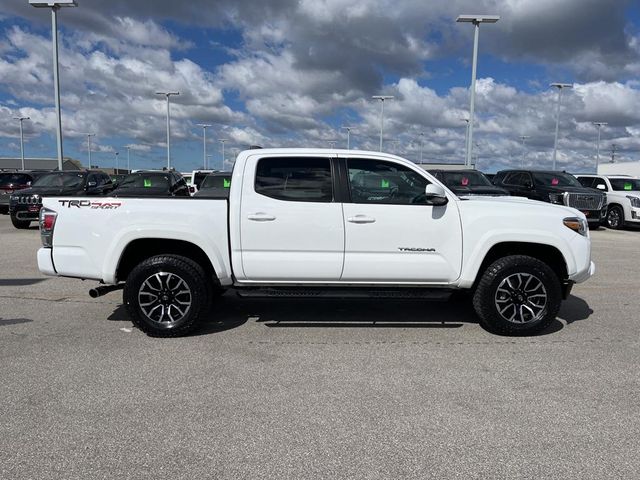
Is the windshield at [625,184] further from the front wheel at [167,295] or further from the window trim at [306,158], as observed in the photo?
the front wheel at [167,295]

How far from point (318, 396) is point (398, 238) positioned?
194 cm

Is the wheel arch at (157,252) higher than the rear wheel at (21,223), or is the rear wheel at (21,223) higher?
the wheel arch at (157,252)

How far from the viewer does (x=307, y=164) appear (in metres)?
5.33

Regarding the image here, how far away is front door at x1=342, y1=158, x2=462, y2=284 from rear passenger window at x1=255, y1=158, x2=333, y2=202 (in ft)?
0.91

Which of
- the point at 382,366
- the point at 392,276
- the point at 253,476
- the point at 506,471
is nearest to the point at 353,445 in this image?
the point at 253,476

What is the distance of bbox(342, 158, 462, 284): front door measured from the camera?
517 cm

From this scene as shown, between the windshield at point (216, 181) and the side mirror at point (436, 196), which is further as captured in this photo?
the windshield at point (216, 181)

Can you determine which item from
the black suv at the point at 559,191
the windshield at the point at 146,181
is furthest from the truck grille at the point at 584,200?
the windshield at the point at 146,181

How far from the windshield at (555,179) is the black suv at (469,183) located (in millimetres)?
1907

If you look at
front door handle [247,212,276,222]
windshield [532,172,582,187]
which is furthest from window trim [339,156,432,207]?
windshield [532,172,582,187]

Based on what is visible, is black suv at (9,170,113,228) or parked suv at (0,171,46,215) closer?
black suv at (9,170,113,228)

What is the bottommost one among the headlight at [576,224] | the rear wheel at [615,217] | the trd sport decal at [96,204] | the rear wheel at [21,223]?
the rear wheel at [21,223]

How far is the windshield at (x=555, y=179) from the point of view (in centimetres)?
1700

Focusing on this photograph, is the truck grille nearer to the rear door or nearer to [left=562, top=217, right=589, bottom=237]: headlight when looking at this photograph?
[left=562, top=217, right=589, bottom=237]: headlight
